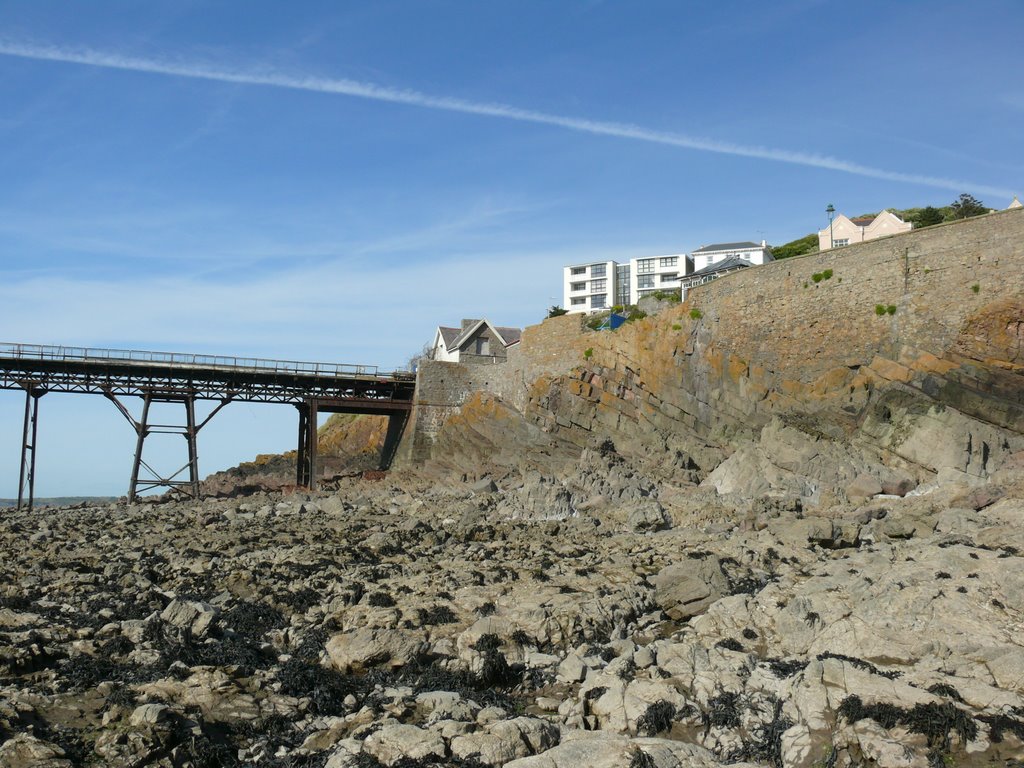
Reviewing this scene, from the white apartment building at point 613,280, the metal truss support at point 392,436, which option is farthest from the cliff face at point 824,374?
the white apartment building at point 613,280

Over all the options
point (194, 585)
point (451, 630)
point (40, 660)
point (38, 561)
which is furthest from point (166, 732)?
point (38, 561)

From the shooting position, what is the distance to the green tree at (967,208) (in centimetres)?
4884

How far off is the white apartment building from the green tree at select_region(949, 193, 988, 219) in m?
33.6

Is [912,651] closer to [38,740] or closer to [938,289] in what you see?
[38,740]

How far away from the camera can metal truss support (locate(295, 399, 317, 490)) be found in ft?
141

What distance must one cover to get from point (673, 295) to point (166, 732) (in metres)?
39.1

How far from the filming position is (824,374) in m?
32.9

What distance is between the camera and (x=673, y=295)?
47.1 metres

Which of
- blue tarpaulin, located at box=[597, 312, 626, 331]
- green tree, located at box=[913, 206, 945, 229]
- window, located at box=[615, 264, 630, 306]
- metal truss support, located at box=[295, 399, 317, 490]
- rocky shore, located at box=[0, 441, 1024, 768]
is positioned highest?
window, located at box=[615, 264, 630, 306]

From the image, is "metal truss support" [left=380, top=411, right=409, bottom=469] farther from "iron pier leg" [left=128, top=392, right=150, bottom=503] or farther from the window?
the window

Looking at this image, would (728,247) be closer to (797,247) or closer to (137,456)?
(797,247)

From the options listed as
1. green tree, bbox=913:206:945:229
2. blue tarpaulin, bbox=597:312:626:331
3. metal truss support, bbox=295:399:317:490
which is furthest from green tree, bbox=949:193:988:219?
metal truss support, bbox=295:399:317:490

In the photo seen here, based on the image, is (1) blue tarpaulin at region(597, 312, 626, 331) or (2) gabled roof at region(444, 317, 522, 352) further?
(2) gabled roof at region(444, 317, 522, 352)

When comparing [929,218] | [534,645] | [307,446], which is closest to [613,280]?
[929,218]
